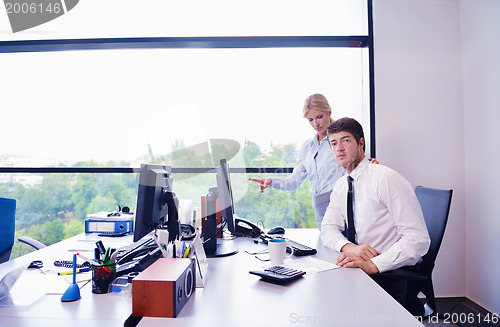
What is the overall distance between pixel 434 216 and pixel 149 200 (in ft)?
4.99

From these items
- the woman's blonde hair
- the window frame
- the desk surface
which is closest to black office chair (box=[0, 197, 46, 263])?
the desk surface

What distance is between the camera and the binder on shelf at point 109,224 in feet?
7.00

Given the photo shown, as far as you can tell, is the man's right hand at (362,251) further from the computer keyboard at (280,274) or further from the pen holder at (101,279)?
the pen holder at (101,279)

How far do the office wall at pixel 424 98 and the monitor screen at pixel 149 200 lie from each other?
2109 millimetres

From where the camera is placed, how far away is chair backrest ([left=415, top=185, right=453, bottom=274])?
1.56 m

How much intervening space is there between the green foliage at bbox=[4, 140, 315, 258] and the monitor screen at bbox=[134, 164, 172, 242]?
1332 mm

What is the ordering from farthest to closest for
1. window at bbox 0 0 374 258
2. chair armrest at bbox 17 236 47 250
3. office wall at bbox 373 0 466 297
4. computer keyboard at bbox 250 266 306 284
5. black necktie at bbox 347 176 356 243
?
window at bbox 0 0 374 258 → office wall at bbox 373 0 466 297 → chair armrest at bbox 17 236 47 250 → black necktie at bbox 347 176 356 243 → computer keyboard at bbox 250 266 306 284

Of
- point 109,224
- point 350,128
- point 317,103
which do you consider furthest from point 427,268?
point 109,224

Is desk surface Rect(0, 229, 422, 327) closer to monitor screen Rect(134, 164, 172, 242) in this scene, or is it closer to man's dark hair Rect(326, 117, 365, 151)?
monitor screen Rect(134, 164, 172, 242)

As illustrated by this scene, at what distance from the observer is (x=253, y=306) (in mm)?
985

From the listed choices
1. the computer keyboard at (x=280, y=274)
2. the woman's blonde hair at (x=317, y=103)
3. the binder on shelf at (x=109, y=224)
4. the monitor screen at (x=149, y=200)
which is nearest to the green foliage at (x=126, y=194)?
the woman's blonde hair at (x=317, y=103)

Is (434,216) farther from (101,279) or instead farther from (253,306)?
(101,279)

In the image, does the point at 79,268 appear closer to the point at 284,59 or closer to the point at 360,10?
the point at 284,59

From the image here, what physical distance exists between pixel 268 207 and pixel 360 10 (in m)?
2.12
